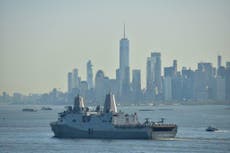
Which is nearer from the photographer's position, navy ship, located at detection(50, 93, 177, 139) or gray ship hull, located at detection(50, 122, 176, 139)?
gray ship hull, located at detection(50, 122, 176, 139)

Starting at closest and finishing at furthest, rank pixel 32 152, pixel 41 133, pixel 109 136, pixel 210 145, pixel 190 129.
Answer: pixel 32 152, pixel 210 145, pixel 109 136, pixel 41 133, pixel 190 129

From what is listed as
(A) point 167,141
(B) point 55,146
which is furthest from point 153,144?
(B) point 55,146

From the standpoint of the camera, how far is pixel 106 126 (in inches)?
4560

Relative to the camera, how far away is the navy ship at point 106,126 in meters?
114

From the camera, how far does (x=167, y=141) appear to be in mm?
111688

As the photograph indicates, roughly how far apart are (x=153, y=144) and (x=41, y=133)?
1038 inches

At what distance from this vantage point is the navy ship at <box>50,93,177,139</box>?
11444cm

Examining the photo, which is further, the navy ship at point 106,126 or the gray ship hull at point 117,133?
the navy ship at point 106,126

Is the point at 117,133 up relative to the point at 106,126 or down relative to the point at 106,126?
down

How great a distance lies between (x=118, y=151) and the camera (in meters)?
98.3

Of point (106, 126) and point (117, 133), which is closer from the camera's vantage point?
point (117, 133)

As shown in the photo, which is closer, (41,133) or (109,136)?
(109,136)

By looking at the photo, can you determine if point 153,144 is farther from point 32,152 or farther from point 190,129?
point 190,129

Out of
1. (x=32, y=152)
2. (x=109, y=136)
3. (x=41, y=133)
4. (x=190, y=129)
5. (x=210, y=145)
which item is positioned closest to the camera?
(x=32, y=152)
